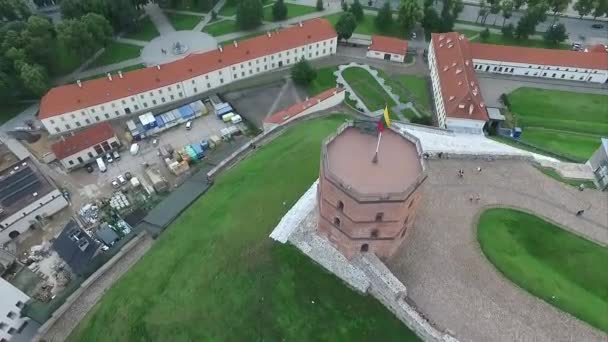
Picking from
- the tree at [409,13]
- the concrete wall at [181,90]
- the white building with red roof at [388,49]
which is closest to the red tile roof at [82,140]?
the concrete wall at [181,90]

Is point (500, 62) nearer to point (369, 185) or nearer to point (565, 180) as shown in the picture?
point (565, 180)

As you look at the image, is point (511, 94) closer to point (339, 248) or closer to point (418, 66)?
point (418, 66)

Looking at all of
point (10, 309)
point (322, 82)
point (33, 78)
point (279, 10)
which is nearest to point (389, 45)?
point (322, 82)

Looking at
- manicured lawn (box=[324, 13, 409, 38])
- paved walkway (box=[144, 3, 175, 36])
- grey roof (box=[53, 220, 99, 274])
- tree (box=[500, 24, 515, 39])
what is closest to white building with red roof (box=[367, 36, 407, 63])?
manicured lawn (box=[324, 13, 409, 38])

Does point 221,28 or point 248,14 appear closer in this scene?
point 248,14

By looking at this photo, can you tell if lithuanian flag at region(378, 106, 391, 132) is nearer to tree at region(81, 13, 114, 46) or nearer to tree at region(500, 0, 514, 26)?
tree at region(81, 13, 114, 46)
